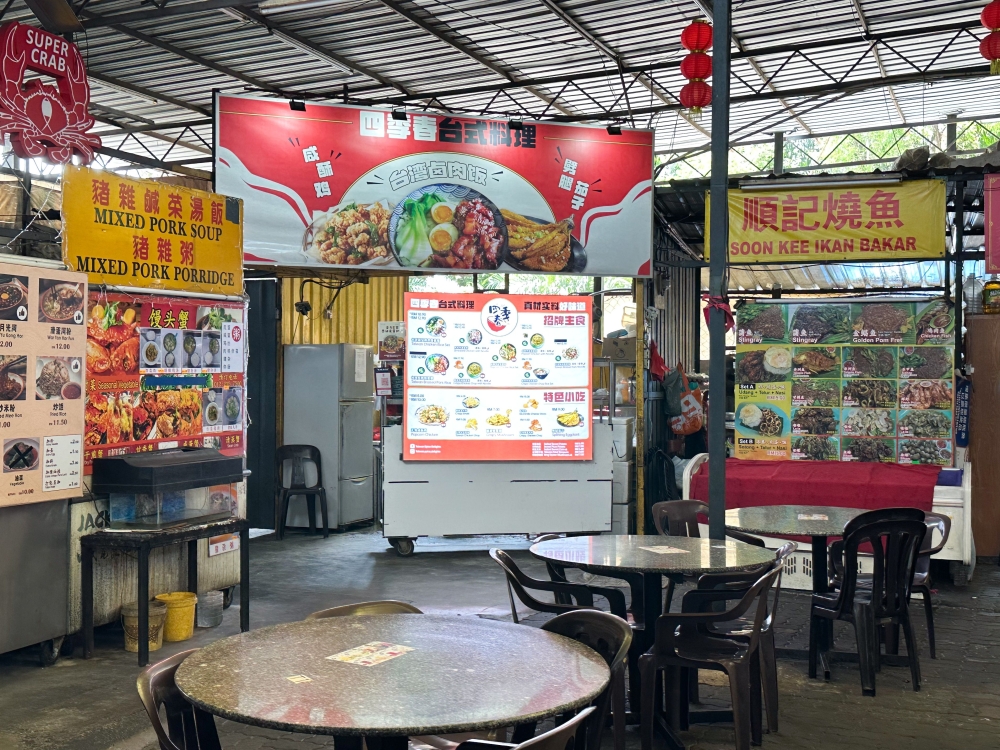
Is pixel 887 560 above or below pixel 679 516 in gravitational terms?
below

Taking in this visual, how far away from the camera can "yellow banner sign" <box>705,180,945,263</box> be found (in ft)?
28.2

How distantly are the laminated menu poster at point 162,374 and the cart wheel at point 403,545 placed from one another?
8.53ft

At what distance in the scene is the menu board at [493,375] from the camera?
8.88 m

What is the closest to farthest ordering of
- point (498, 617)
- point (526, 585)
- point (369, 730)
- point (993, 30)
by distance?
1. point (369, 730)
2. point (526, 585)
3. point (498, 617)
4. point (993, 30)

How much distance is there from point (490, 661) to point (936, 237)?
279 inches

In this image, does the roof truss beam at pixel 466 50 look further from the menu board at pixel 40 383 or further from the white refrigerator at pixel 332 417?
the menu board at pixel 40 383

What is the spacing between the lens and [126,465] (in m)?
6.02

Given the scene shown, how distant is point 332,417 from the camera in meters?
10.7

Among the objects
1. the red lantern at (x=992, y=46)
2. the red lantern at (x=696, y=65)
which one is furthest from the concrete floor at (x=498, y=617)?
the red lantern at (x=696, y=65)

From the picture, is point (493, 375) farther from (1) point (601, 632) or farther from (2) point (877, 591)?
(1) point (601, 632)

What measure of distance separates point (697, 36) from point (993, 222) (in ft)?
9.75

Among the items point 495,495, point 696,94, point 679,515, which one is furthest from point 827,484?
point 696,94

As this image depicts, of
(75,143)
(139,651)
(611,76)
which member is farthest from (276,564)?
(611,76)

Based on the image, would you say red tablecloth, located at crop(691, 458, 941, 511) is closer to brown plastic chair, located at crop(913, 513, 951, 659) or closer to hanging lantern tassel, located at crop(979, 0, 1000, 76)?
brown plastic chair, located at crop(913, 513, 951, 659)
